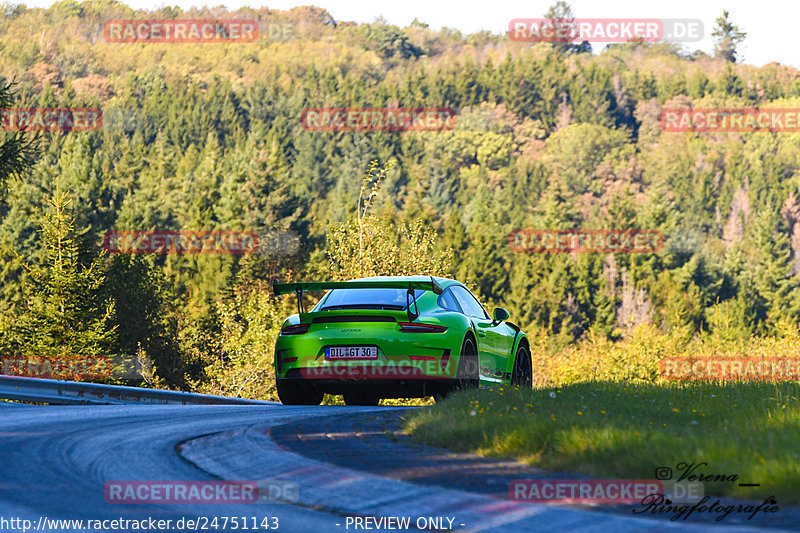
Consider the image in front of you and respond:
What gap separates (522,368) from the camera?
A: 1430cm

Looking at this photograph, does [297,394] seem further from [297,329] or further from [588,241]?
[588,241]

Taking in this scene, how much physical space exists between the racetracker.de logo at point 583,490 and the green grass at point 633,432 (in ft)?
0.69

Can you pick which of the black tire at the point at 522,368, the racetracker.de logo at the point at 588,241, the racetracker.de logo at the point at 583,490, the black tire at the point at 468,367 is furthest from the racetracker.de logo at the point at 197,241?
the racetracker.de logo at the point at 583,490

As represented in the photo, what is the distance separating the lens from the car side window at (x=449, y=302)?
12.1m

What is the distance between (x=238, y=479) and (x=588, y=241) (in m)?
118

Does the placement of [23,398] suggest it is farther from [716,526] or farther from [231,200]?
[231,200]

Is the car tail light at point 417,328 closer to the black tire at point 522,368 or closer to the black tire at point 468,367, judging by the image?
the black tire at point 468,367

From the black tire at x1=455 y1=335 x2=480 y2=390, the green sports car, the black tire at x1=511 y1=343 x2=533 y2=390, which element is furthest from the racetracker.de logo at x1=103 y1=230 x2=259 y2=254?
the black tire at x1=455 y1=335 x2=480 y2=390

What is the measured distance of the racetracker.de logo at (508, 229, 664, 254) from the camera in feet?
376

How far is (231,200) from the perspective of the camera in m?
94.6

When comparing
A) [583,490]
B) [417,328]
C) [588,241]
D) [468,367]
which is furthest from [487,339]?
[588,241]

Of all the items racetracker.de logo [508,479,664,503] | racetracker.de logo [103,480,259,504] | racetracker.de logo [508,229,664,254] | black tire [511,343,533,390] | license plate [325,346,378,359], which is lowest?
racetracker.de logo [508,229,664,254]

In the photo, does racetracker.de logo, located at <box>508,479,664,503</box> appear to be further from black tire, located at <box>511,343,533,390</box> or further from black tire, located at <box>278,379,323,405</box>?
black tire, located at <box>511,343,533,390</box>

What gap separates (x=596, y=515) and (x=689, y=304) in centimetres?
10439
